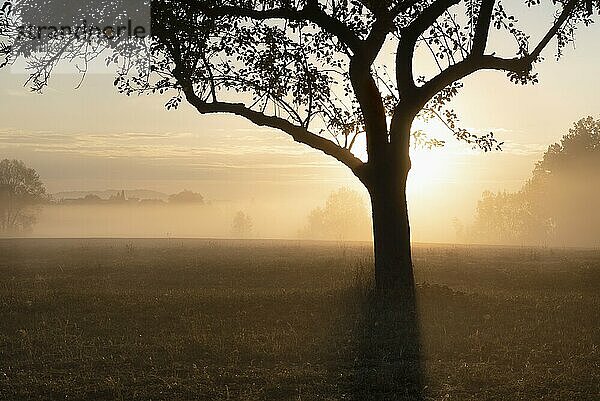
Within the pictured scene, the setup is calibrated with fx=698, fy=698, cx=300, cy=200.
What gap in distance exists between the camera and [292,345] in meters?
12.8

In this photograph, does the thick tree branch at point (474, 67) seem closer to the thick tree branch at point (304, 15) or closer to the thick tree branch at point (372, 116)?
the thick tree branch at point (372, 116)

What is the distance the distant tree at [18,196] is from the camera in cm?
11212

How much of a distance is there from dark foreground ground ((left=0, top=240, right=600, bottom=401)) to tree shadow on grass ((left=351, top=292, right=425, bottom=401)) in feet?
0.12

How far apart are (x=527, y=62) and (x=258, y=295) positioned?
10.1 meters

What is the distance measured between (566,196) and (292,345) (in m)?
91.4

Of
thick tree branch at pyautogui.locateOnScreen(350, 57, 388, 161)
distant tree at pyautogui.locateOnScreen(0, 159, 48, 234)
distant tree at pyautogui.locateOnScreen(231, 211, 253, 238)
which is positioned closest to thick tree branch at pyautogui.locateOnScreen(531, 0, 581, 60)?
thick tree branch at pyautogui.locateOnScreen(350, 57, 388, 161)

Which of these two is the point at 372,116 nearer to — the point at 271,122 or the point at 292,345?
the point at 271,122

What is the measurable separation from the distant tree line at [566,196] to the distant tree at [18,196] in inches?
3067

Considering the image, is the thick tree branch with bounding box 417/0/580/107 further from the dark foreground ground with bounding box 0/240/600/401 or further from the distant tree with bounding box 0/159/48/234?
the distant tree with bounding box 0/159/48/234

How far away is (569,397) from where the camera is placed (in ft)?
32.0

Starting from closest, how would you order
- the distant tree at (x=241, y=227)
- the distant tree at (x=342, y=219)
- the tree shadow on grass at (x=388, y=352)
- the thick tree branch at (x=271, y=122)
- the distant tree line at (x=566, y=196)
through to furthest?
the tree shadow on grass at (x=388, y=352) < the thick tree branch at (x=271, y=122) < the distant tree line at (x=566, y=196) < the distant tree at (x=342, y=219) < the distant tree at (x=241, y=227)

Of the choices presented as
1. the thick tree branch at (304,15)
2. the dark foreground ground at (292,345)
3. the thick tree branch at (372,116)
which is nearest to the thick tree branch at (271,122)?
the thick tree branch at (372,116)

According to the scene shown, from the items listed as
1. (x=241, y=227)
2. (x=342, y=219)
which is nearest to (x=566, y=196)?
(x=342, y=219)

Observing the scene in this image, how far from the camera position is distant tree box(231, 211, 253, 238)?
598ft
